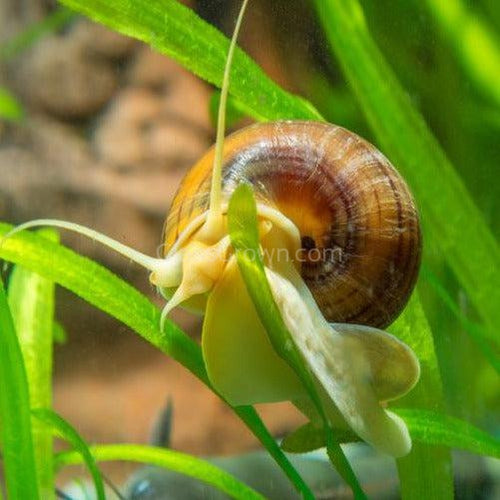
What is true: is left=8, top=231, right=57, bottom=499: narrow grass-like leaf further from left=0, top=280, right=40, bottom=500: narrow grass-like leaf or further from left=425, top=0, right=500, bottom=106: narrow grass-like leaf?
left=425, top=0, right=500, bottom=106: narrow grass-like leaf

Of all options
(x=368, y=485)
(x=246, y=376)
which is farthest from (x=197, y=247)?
(x=368, y=485)

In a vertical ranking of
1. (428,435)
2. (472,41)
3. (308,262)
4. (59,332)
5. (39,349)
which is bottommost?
(59,332)

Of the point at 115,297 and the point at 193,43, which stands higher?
the point at 193,43

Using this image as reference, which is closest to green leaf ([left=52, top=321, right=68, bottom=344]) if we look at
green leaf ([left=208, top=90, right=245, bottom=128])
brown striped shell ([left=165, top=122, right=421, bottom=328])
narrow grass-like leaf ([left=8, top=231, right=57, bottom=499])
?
narrow grass-like leaf ([left=8, top=231, right=57, bottom=499])

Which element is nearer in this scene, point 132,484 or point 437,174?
point 437,174

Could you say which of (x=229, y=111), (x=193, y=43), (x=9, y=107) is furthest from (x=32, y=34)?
(x=193, y=43)

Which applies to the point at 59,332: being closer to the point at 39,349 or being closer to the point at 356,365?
the point at 39,349

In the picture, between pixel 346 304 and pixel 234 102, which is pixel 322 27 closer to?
pixel 234 102
